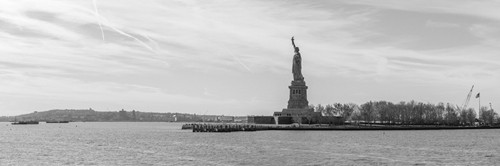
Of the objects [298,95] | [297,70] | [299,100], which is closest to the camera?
[299,100]

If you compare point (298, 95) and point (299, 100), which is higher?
point (298, 95)

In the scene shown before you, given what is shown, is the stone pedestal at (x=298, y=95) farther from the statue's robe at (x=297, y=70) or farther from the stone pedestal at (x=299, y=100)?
the statue's robe at (x=297, y=70)

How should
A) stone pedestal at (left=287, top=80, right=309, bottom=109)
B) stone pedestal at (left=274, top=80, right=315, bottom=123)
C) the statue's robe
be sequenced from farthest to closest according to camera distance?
the statue's robe, stone pedestal at (left=287, top=80, right=309, bottom=109), stone pedestal at (left=274, top=80, right=315, bottom=123)

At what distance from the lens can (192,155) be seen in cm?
8294

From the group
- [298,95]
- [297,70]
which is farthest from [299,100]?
[297,70]

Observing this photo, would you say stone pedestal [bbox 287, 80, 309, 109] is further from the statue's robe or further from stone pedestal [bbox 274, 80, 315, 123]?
the statue's robe

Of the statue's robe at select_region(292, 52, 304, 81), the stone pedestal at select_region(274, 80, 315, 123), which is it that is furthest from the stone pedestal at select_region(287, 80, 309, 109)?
the statue's robe at select_region(292, 52, 304, 81)

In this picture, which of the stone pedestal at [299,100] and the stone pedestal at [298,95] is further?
the stone pedestal at [298,95]

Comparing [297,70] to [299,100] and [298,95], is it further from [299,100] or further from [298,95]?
[299,100]

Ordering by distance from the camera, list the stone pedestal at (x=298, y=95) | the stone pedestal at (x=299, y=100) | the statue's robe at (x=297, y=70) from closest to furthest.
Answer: the stone pedestal at (x=299, y=100), the stone pedestal at (x=298, y=95), the statue's robe at (x=297, y=70)

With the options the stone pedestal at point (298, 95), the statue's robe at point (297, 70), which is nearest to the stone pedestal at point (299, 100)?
the stone pedestal at point (298, 95)

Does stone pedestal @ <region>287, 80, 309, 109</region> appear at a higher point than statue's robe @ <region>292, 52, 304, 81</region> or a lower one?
lower

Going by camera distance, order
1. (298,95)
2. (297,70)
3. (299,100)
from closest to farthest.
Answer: (299,100) < (298,95) < (297,70)

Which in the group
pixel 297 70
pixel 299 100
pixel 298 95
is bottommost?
pixel 299 100
